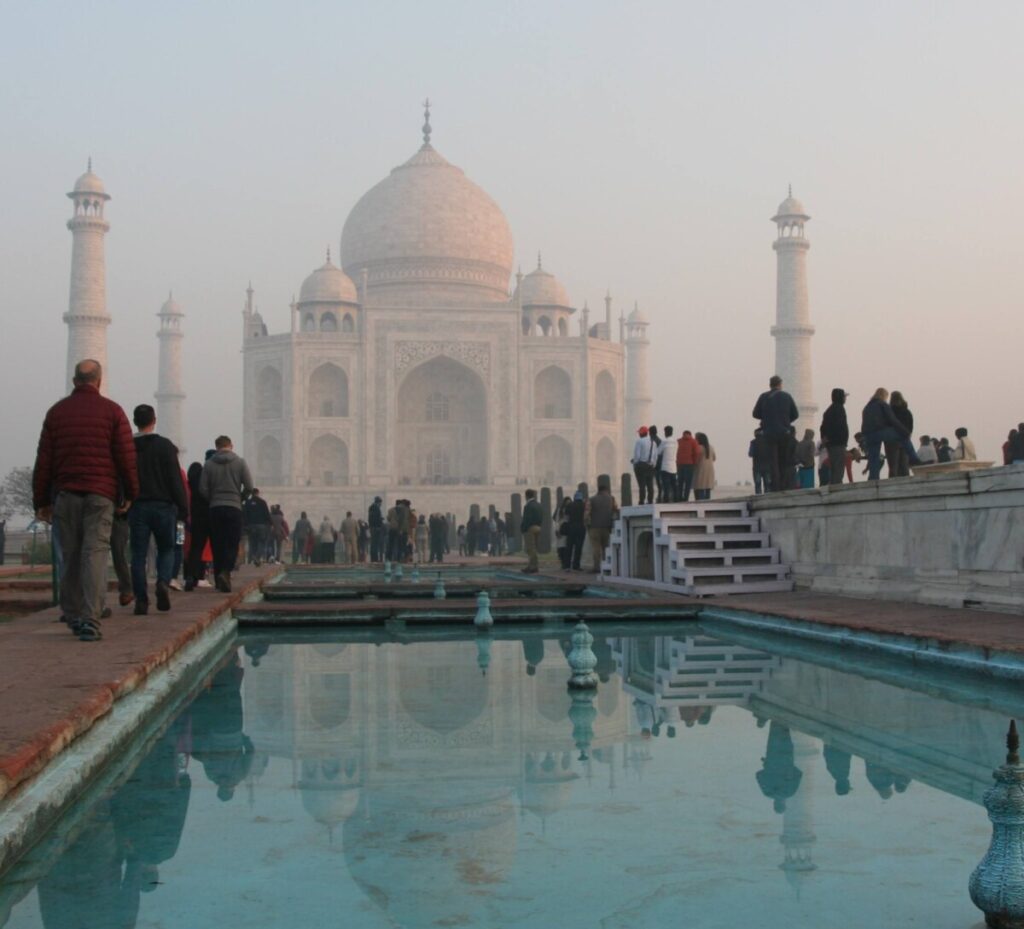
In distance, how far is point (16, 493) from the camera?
40.4m

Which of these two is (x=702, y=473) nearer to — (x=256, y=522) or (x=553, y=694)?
(x=256, y=522)

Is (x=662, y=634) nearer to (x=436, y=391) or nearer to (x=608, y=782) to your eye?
(x=608, y=782)

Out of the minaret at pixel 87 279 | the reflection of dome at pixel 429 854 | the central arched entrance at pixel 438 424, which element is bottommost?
the reflection of dome at pixel 429 854

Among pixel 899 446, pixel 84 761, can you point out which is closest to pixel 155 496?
pixel 84 761

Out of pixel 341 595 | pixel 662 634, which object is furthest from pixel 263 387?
pixel 662 634

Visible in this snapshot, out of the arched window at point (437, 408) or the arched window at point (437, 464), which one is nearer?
the arched window at point (437, 464)

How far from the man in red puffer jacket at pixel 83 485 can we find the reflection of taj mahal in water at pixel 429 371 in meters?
29.3

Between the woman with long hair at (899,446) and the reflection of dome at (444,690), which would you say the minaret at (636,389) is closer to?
the woman with long hair at (899,446)

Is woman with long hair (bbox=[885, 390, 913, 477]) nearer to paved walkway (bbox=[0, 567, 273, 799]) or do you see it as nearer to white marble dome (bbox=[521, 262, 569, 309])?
paved walkway (bbox=[0, 567, 273, 799])

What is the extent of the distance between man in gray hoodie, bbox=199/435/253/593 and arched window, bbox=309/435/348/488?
29.5 metres

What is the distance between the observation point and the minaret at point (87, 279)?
34906 millimetres

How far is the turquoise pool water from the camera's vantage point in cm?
204

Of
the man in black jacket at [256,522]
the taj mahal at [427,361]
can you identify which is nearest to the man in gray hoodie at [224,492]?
the man in black jacket at [256,522]

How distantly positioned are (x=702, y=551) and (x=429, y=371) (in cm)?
3078
